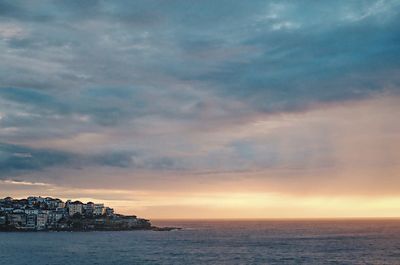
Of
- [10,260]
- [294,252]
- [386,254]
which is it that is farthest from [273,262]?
[10,260]

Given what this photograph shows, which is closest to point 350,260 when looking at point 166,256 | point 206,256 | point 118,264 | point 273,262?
point 273,262

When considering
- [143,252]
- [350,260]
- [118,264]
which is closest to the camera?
[118,264]

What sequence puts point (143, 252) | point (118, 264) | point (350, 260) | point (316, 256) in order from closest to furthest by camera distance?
1. point (118, 264)
2. point (350, 260)
3. point (316, 256)
4. point (143, 252)

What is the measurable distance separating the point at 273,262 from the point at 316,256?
1387 centimetres

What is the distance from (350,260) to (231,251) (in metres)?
28.3

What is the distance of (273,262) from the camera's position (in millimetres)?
85000

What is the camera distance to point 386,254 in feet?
322

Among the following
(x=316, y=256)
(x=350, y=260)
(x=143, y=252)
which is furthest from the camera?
(x=143, y=252)

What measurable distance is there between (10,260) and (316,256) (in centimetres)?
5594

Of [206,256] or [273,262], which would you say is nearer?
[273,262]

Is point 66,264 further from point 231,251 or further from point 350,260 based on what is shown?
point 350,260

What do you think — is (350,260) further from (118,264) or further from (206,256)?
(118,264)

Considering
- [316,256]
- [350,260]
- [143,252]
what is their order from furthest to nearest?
[143,252], [316,256], [350,260]

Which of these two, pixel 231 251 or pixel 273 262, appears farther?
pixel 231 251
